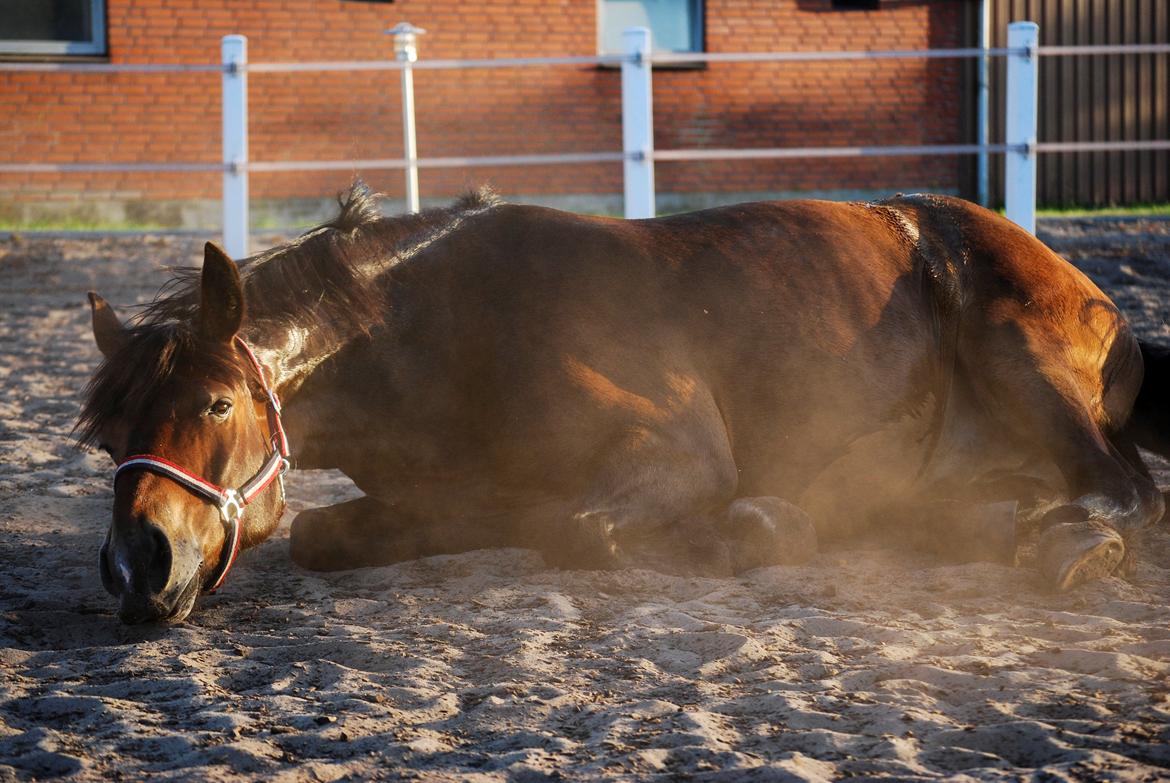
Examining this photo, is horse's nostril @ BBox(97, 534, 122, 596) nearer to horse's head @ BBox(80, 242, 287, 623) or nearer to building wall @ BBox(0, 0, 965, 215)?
horse's head @ BBox(80, 242, 287, 623)

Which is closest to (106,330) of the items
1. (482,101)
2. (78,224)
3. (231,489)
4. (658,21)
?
(231,489)

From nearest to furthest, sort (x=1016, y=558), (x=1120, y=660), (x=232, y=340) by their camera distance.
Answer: (x=1120, y=660) → (x=232, y=340) → (x=1016, y=558)

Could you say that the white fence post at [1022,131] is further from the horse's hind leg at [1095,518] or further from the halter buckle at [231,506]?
the halter buckle at [231,506]

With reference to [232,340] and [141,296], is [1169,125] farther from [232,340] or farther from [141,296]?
[232,340]

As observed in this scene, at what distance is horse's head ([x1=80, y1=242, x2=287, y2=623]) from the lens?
10.1 feet

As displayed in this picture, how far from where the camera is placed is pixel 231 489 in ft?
10.8

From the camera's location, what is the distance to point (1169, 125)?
1482cm

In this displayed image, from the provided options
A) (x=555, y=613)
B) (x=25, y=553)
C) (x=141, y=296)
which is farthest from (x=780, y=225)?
(x=141, y=296)

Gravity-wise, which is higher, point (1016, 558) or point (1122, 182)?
point (1122, 182)

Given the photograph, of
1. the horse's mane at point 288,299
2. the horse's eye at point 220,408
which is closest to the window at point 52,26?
the horse's mane at point 288,299

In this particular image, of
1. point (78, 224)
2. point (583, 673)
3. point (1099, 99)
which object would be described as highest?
point (1099, 99)

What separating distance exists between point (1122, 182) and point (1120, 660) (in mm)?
13101

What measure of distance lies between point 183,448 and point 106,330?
61 centimetres

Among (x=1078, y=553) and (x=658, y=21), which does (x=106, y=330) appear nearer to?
(x=1078, y=553)
